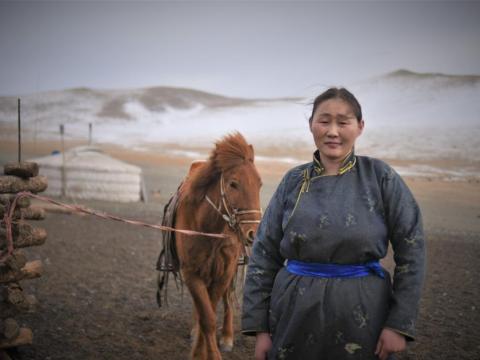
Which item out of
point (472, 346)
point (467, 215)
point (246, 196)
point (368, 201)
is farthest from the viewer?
point (467, 215)

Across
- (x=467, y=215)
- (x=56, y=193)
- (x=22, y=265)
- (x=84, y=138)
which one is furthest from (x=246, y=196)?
(x=84, y=138)

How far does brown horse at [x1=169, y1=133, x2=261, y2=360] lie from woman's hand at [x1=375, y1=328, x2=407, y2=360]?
145cm

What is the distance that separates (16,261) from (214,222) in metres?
1.46

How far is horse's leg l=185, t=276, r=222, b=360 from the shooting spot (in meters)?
2.79

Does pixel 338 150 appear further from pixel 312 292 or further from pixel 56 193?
pixel 56 193

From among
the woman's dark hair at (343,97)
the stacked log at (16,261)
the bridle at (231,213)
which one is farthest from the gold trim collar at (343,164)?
the stacked log at (16,261)

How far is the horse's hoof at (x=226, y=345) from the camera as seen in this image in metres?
3.34

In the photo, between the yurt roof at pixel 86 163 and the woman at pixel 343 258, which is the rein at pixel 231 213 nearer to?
the woman at pixel 343 258

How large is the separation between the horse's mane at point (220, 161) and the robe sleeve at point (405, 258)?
1663mm

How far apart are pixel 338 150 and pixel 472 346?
A: 277cm

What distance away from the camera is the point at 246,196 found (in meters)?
2.72

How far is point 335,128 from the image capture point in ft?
4.54

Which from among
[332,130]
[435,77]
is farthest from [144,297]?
[435,77]

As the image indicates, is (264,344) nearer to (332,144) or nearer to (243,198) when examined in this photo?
(332,144)
